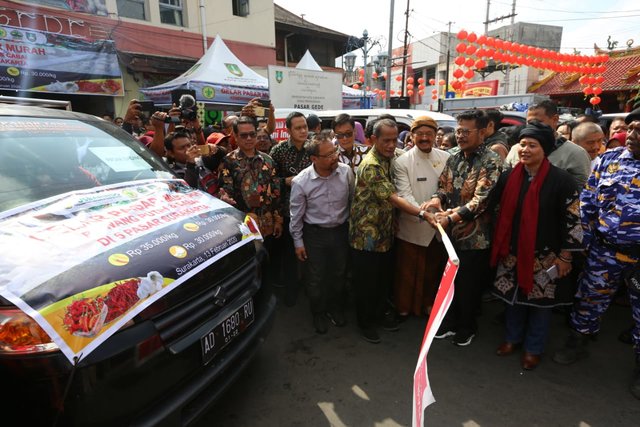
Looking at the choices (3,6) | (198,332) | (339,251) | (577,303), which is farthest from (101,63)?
(577,303)

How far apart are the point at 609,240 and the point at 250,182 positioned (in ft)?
8.69

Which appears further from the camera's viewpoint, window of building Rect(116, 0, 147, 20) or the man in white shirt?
window of building Rect(116, 0, 147, 20)

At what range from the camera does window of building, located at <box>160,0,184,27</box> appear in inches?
483

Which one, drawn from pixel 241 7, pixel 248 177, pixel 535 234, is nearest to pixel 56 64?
pixel 241 7

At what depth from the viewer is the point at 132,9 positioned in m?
11.6

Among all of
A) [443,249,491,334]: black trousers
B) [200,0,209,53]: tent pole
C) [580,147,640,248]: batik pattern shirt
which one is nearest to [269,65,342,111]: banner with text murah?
[443,249,491,334]: black trousers

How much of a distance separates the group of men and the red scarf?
12 centimetres

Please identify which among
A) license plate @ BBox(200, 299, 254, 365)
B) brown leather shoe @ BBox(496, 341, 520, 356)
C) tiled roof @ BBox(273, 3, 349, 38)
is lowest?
brown leather shoe @ BBox(496, 341, 520, 356)

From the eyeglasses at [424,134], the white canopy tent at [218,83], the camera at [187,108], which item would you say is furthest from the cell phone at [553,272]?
the white canopy tent at [218,83]

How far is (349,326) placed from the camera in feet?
10.6

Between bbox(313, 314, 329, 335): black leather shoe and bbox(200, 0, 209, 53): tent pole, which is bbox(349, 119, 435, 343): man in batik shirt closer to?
bbox(313, 314, 329, 335): black leather shoe

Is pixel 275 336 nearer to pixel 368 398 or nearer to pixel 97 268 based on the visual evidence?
pixel 368 398

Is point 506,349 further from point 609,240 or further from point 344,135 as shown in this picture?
point 344,135

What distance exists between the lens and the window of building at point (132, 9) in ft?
37.2
